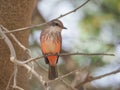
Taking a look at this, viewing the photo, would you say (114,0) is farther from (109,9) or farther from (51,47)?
(51,47)

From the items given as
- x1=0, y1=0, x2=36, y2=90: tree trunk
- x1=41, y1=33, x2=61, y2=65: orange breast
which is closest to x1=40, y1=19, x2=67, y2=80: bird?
x1=41, y1=33, x2=61, y2=65: orange breast

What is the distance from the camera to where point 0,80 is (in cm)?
366

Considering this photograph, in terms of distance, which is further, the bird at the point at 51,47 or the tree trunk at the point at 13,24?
the tree trunk at the point at 13,24

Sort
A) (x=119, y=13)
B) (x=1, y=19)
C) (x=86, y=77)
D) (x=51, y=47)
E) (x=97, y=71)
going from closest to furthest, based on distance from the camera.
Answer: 1. (x=51, y=47)
2. (x=1, y=19)
3. (x=86, y=77)
4. (x=97, y=71)
5. (x=119, y=13)

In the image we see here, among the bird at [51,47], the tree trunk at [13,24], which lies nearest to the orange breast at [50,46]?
the bird at [51,47]

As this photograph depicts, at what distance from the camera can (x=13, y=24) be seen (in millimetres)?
3770

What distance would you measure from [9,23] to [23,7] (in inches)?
7.4

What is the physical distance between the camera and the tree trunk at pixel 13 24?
3.68 m

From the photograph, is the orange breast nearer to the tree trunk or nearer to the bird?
the bird

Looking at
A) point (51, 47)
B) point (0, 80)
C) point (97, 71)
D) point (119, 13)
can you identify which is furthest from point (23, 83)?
point (119, 13)

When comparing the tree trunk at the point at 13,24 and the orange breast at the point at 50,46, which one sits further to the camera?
the tree trunk at the point at 13,24

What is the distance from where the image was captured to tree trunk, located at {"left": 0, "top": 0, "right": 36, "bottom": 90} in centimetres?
368

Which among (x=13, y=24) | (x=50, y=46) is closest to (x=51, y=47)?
(x=50, y=46)

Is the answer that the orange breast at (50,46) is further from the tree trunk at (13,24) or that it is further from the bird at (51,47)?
the tree trunk at (13,24)
